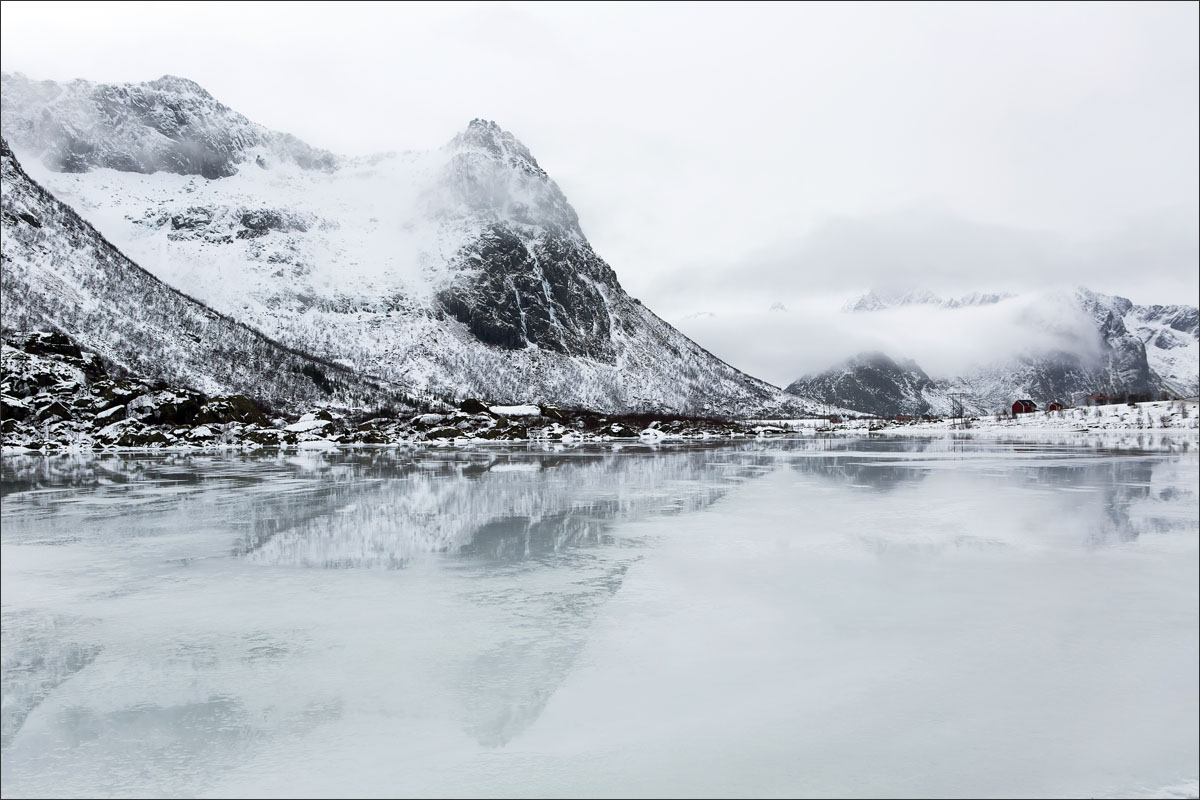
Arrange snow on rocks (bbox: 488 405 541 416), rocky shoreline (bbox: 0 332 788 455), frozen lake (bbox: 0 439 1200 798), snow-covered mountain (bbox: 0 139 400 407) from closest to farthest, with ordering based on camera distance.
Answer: frozen lake (bbox: 0 439 1200 798), rocky shoreline (bbox: 0 332 788 455), snow-covered mountain (bbox: 0 139 400 407), snow on rocks (bbox: 488 405 541 416)

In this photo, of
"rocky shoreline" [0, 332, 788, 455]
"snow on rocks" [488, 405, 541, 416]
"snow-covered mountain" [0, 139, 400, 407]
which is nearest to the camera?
"rocky shoreline" [0, 332, 788, 455]

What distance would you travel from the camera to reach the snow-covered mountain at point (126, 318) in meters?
124

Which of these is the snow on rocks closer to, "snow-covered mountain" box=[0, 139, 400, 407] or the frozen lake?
"snow-covered mountain" box=[0, 139, 400, 407]

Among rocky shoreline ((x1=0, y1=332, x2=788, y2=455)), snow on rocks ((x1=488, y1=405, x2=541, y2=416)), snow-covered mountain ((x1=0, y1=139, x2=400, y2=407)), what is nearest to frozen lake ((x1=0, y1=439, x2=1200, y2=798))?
rocky shoreline ((x1=0, y1=332, x2=788, y2=455))

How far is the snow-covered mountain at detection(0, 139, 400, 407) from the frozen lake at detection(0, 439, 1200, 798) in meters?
120

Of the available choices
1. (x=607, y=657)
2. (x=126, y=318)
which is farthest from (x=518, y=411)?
(x=607, y=657)

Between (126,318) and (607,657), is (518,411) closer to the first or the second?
(126,318)

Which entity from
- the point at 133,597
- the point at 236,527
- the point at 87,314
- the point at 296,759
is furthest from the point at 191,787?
the point at 87,314

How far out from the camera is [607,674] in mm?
8656

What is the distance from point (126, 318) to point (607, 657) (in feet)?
510

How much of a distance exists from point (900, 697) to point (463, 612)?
6.09 metres

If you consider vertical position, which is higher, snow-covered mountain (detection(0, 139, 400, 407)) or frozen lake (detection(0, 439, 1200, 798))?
snow-covered mountain (detection(0, 139, 400, 407))

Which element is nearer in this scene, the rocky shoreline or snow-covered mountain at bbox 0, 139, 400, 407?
the rocky shoreline

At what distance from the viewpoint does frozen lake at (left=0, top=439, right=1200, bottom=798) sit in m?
6.49
